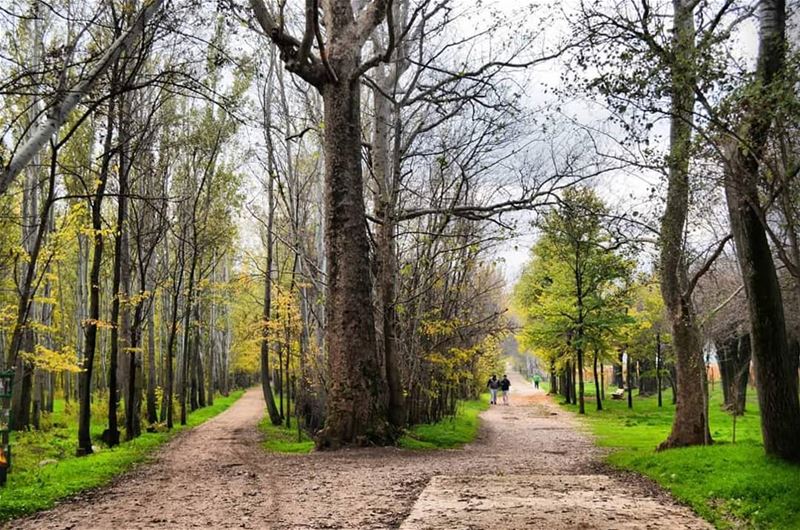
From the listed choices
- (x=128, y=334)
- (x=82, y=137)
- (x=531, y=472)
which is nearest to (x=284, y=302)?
(x=128, y=334)

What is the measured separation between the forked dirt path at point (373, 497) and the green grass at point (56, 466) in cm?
36

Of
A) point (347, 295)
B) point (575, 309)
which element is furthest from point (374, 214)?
point (575, 309)

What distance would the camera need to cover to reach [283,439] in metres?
17.0

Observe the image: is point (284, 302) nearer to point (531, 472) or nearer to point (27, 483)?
point (27, 483)

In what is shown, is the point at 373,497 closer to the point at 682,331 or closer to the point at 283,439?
the point at 682,331

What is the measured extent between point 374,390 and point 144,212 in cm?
1045

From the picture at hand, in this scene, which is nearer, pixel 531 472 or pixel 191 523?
pixel 191 523

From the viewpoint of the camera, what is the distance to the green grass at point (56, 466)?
270 inches

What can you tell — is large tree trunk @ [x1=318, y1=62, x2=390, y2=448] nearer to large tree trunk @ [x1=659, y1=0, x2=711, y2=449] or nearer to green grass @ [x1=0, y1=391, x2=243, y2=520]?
green grass @ [x1=0, y1=391, x2=243, y2=520]

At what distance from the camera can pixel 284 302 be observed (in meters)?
18.3

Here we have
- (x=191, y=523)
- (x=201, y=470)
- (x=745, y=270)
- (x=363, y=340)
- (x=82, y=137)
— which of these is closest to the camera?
(x=191, y=523)

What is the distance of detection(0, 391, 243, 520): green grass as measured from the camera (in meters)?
6.87

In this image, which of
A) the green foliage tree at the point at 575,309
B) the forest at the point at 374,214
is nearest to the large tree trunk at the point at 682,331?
the forest at the point at 374,214

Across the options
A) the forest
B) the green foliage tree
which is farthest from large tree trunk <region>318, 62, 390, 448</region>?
the green foliage tree
